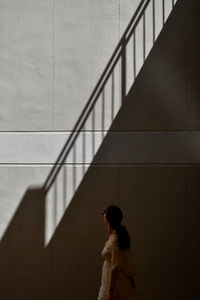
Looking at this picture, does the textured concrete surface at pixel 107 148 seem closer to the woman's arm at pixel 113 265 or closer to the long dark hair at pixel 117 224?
the long dark hair at pixel 117 224

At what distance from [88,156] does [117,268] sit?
8.36 feet

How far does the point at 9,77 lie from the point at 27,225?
2.28 m

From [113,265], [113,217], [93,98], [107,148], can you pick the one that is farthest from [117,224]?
[93,98]

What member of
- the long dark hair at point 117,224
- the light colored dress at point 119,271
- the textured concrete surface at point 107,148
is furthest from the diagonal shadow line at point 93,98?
the light colored dress at point 119,271

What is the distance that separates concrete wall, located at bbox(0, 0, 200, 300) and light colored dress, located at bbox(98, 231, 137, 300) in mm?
2033

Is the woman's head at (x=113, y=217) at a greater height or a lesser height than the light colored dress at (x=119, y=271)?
greater

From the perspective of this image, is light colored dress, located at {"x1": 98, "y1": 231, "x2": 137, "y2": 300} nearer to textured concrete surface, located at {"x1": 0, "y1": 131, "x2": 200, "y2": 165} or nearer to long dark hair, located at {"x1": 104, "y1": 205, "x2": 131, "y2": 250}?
long dark hair, located at {"x1": 104, "y1": 205, "x2": 131, "y2": 250}

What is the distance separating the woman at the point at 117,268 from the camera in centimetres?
575

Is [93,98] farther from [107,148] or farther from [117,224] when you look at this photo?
[117,224]

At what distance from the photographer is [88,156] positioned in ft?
26.2

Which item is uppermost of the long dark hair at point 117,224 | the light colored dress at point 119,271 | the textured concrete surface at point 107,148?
the textured concrete surface at point 107,148

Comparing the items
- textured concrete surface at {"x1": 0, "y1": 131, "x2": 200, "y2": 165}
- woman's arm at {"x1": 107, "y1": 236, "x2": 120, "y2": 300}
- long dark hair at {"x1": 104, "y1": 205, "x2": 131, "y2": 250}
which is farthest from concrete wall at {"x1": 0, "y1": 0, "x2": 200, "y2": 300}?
woman's arm at {"x1": 107, "y1": 236, "x2": 120, "y2": 300}

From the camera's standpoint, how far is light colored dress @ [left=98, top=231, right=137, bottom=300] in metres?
5.77

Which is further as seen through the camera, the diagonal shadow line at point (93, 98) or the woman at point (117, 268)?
the diagonal shadow line at point (93, 98)
